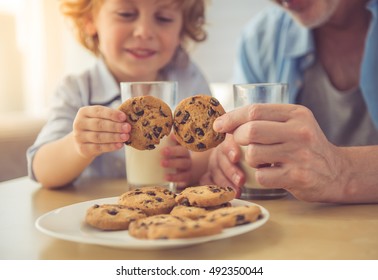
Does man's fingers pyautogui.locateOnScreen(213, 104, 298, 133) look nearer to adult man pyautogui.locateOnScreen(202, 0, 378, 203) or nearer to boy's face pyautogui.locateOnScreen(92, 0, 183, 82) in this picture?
adult man pyautogui.locateOnScreen(202, 0, 378, 203)

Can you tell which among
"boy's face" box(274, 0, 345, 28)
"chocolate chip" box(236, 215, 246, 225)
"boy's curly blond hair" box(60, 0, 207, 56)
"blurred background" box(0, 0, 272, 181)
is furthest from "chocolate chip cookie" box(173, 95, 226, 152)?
"blurred background" box(0, 0, 272, 181)

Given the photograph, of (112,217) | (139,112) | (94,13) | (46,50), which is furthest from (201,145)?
(46,50)

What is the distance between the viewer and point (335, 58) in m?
1.64

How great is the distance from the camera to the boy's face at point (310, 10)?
1.51 meters

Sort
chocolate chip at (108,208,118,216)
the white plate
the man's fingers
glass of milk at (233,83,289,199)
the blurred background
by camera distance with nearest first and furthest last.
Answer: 1. the white plate
2. chocolate chip at (108,208,118,216)
3. the man's fingers
4. glass of milk at (233,83,289,199)
5. the blurred background

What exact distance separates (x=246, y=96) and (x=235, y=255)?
15.9 inches

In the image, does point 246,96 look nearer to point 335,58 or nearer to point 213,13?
point 335,58

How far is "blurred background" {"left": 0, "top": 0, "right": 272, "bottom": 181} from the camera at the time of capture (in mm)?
2963

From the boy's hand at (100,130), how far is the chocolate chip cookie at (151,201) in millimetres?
120

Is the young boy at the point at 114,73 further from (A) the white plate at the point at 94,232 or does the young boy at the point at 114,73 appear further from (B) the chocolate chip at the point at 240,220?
(B) the chocolate chip at the point at 240,220

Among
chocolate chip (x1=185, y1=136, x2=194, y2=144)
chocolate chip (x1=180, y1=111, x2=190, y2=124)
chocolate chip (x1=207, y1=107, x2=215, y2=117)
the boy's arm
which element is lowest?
the boy's arm

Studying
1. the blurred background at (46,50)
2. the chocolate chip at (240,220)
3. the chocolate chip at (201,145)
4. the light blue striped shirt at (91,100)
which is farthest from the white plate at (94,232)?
the blurred background at (46,50)

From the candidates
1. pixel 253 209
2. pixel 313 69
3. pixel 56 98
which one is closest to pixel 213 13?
pixel 313 69
